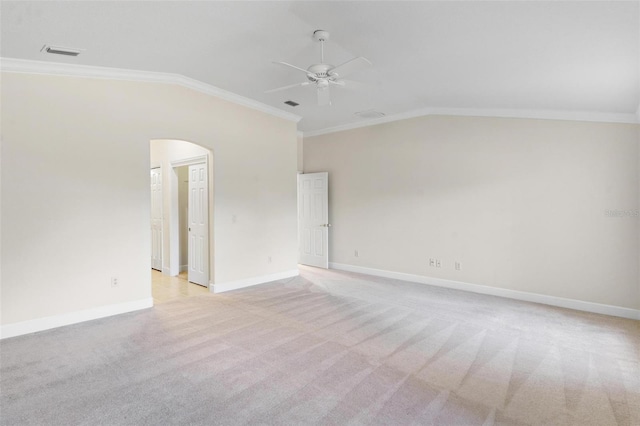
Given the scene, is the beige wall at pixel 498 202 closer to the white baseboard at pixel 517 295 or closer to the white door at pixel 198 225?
the white baseboard at pixel 517 295

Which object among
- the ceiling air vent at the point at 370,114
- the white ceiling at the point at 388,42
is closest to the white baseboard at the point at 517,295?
the white ceiling at the point at 388,42

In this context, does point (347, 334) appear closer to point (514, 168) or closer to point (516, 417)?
point (516, 417)

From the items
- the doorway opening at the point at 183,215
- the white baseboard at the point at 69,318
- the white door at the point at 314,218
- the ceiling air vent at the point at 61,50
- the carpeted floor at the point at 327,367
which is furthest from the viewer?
the white door at the point at 314,218

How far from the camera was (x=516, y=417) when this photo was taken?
2.18 m

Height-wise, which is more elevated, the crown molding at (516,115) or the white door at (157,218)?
the crown molding at (516,115)

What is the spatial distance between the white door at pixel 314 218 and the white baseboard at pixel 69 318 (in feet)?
11.9

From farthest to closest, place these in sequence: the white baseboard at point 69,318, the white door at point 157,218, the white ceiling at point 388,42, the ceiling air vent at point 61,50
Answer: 1. the white door at point 157,218
2. the white baseboard at point 69,318
3. the ceiling air vent at point 61,50
4. the white ceiling at point 388,42

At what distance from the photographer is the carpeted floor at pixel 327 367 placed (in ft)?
7.27

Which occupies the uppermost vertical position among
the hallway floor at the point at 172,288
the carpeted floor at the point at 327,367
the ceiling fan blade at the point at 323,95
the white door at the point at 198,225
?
the ceiling fan blade at the point at 323,95

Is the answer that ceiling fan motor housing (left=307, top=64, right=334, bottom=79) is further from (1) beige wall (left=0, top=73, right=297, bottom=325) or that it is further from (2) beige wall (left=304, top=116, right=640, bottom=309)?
(2) beige wall (left=304, top=116, right=640, bottom=309)

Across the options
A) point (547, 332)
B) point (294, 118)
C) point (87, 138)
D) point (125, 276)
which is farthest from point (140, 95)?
point (547, 332)

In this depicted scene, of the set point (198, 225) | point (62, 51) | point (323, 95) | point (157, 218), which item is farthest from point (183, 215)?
point (323, 95)

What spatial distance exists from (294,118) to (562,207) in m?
4.56

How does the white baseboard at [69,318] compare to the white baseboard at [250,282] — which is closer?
the white baseboard at [69,318]
